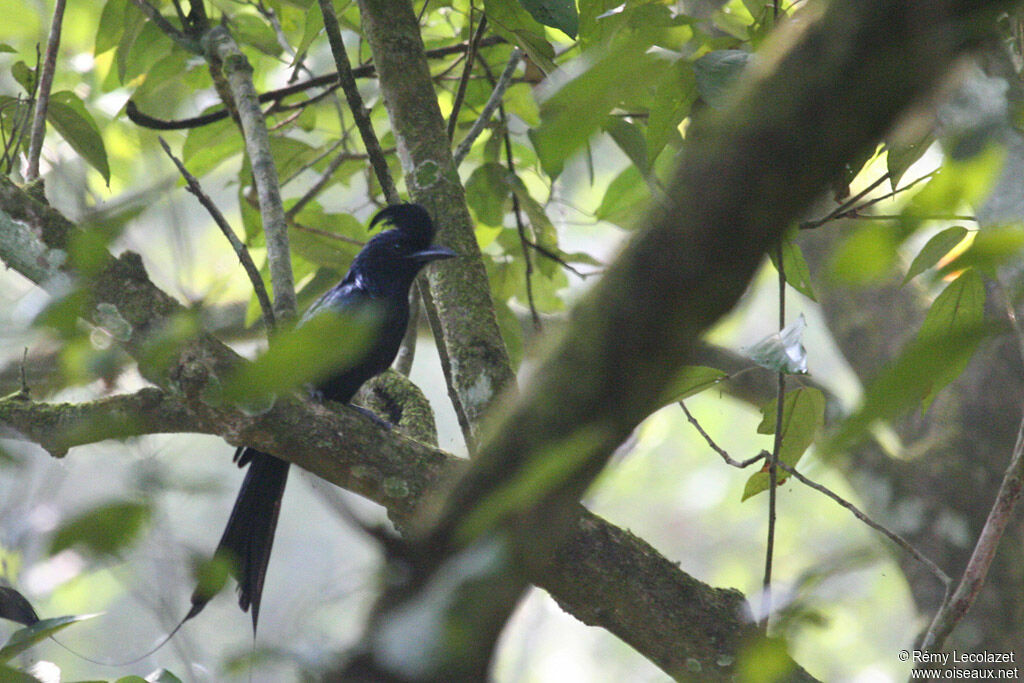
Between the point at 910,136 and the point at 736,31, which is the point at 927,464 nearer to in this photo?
the point at 736,31

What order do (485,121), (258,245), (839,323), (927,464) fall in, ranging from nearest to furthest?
(485,121), (258,245), (927,464), (839,323)

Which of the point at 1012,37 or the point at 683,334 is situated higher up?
the point at 1012,37

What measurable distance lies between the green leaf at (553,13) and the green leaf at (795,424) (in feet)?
2.86

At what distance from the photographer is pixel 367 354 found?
2059mm

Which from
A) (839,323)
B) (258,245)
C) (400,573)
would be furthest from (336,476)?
(839,323)

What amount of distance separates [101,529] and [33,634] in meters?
0.59

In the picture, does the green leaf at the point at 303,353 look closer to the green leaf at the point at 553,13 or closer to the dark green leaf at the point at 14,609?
the dark green leaf at the point at 14,609

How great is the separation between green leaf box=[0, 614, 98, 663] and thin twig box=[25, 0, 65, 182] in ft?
3.68

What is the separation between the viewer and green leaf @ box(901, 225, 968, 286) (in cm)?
157

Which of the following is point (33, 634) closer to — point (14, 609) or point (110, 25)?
point (14, 609)

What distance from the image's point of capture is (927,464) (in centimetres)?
410

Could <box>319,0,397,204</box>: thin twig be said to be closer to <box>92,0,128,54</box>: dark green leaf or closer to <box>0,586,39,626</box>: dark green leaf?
<box>92,0,128,54</box>: dark green leaf

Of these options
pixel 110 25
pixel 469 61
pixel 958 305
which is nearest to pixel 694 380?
pixel 958 305

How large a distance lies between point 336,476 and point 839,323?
3799 mm
